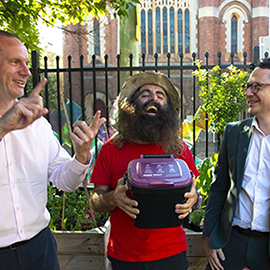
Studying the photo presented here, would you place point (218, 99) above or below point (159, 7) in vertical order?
below

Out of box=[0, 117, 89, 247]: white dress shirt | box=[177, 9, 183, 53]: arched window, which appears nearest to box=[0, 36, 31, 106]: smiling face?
box=[0, 117, 89, 247]: white dress shirt

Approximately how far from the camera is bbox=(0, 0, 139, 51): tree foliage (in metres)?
3.50

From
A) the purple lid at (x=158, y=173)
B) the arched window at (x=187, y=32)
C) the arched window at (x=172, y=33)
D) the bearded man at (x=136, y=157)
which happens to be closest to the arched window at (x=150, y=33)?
the arched window at (x=172, y=33)

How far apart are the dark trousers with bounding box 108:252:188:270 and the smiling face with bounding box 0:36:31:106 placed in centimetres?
117

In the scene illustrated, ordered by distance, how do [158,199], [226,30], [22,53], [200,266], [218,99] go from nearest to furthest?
[158,199] < [22,53] < [200,266] < [218,99] < [226,30]

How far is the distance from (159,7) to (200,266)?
2127 centimetres

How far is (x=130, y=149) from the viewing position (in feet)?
6.19

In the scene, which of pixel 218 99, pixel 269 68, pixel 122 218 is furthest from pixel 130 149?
pixel 218 99

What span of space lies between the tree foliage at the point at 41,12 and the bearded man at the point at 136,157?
6.14ft

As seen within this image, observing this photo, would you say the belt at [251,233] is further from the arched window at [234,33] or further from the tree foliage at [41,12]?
the arched window at [234,33]

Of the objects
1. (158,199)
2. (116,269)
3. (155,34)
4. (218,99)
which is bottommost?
(116,269)

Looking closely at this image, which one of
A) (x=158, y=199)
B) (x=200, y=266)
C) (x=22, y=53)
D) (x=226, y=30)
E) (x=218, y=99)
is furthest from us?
(x=226, y=30)

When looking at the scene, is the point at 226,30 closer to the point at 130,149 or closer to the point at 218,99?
the point at 218,99

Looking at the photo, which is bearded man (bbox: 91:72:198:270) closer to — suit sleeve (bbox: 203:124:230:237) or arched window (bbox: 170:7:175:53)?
suit sleeve (bbox: 203:124:230:237)
